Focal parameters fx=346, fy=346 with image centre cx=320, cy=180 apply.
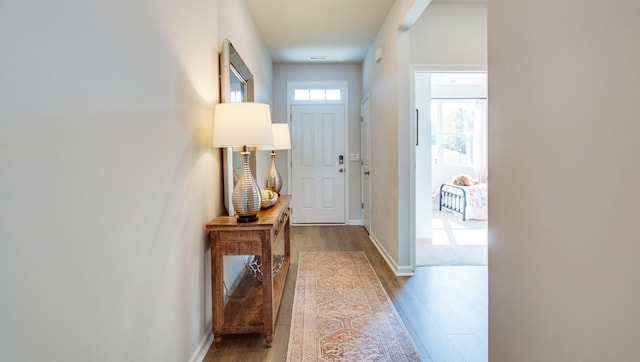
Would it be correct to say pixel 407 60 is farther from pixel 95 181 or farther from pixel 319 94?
pixel 95 181

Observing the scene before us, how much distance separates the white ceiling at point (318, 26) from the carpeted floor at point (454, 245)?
2740mm

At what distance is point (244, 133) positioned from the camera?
6.61 ft

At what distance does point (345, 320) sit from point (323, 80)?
4340 mm

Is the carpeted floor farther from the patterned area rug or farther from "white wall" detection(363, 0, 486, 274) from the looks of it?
the patterned area rug

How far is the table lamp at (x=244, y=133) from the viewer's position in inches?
78.8

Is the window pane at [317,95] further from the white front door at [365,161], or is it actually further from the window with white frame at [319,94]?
the white front door at [365,161]

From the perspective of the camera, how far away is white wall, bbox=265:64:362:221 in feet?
19.0

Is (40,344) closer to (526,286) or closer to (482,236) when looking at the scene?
(526,286)

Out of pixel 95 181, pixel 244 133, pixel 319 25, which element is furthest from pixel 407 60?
pixel 95 181

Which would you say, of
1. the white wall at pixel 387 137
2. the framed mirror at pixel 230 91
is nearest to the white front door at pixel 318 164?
the white wall at pixel 387 137

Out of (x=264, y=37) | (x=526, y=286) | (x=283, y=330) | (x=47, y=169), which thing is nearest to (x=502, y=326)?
(x=526, y=286)

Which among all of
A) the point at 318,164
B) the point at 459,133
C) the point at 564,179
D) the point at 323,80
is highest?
the point at 323,80

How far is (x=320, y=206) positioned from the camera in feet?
19.5

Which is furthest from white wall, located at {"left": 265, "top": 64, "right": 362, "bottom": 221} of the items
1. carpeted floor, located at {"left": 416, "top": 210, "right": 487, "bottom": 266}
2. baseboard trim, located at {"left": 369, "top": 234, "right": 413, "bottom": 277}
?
baseboard trim, located at {"left": 369, "top": 234, "right": 413, "bottom": 277}
